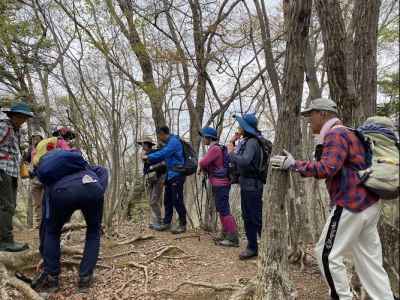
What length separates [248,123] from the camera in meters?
5.30

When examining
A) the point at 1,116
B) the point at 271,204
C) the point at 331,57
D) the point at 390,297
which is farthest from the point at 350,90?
the point at 1,116

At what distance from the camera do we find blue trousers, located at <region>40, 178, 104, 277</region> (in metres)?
4.11

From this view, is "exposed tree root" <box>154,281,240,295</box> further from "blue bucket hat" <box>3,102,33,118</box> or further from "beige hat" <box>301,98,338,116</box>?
"blue bucket hat" <box>3,102,33,118</box>

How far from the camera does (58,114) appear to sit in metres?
13.5

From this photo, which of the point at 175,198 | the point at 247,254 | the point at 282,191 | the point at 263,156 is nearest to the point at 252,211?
the point at 247,254

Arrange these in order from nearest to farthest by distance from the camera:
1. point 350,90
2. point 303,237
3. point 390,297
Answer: point 390,297
point 350,90
point 303,237

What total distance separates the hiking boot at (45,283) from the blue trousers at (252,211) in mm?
2606

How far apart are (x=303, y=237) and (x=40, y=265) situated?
389 centimetres

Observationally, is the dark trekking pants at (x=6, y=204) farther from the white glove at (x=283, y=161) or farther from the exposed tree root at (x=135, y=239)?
the white glove at (x=283, y=161)

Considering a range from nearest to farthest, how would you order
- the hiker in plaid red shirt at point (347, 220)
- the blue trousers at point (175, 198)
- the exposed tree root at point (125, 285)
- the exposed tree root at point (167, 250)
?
the hiker in plaid red shirt at point (347, 220) < the exposed tree root at point (125, 285) < the exposed tree root at point (167, 250) < the blue trousers at point (175, 198)

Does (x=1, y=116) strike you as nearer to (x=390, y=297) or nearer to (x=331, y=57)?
(x=331, y=57)

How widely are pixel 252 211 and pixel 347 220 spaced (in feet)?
7.73

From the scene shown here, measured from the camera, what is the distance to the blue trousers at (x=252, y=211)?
17.5ft

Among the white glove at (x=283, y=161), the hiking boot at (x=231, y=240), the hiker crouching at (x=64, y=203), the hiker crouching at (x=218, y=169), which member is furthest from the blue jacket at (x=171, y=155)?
the white glove at (x=283, y=161)
